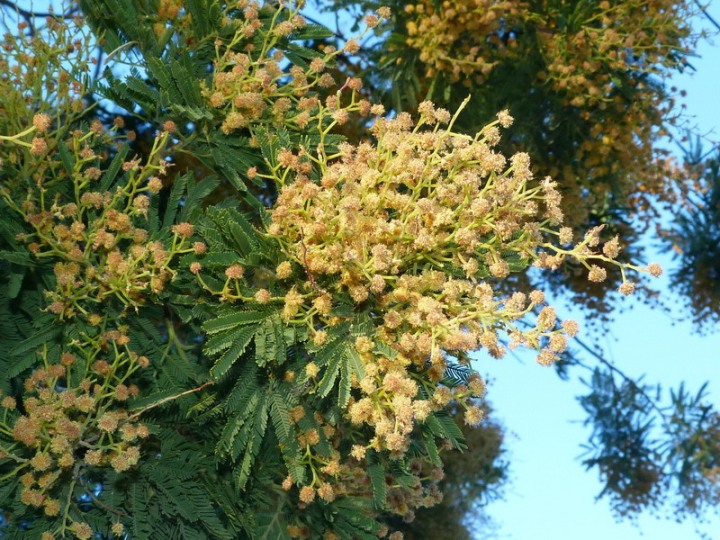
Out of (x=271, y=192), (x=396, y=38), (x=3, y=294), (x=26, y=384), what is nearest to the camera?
(x=26, y=384)

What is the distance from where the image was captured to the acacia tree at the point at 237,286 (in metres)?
2.59

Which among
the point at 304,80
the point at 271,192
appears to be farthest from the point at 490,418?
the point at 304,80

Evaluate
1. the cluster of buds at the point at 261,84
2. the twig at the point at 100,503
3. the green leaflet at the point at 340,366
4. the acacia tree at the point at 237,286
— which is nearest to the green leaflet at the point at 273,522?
the acacia tree at the point at 237,286

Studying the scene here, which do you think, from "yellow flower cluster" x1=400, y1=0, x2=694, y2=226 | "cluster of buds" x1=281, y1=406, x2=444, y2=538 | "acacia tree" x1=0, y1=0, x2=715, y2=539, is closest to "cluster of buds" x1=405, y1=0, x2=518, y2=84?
"yellow flower cluster" x1=400, y1=0, x2=694, y2=226

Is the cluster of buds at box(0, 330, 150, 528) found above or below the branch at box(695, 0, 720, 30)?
below

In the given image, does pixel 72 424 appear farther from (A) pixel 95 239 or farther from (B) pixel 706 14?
(B) pixel 706 14

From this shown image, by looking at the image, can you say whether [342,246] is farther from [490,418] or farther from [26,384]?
[490,418]

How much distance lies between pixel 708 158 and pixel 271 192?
3.48m

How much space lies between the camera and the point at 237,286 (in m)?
2.72

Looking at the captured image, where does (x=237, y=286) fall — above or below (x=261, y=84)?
below

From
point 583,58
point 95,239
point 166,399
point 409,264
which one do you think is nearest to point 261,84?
point 95,239

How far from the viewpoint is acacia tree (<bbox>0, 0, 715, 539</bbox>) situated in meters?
2.59

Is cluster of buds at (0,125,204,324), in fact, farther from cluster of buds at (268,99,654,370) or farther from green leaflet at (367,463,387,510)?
green leaflet at (367,463,387,510)

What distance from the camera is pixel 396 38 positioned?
177 inches
